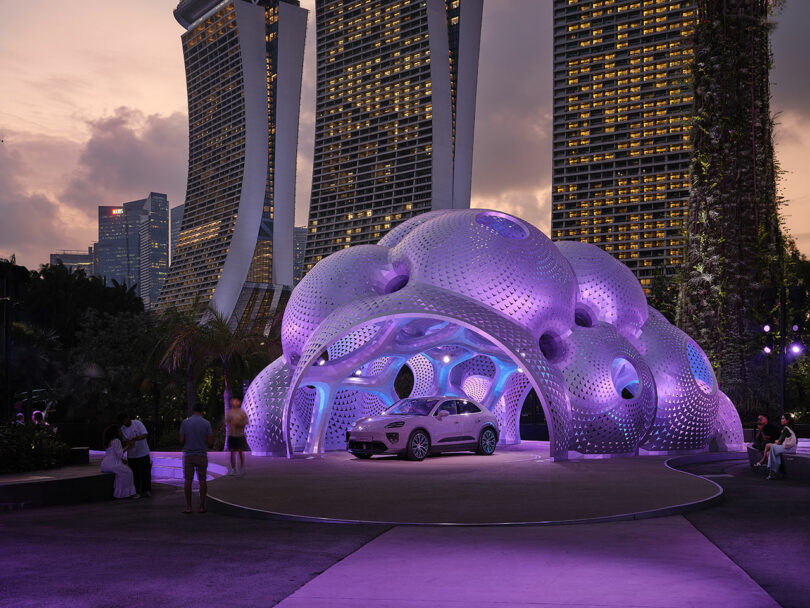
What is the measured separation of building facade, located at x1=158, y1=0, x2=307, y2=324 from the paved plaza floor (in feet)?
399

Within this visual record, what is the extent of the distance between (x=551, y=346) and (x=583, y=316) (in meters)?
2.26

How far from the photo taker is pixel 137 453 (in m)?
12.7

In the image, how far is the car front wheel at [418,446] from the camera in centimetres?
1752

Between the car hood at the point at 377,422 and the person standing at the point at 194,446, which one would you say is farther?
the car hood at the point at 377,422

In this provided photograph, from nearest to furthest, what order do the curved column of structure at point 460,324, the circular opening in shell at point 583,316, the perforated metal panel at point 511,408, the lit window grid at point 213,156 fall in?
1. the curved column of structure at point 460,324
2. the circular opening in shell at point 583,316
3. the perforated metal panel at point 511,408
4. the lit window grid at point 213,156

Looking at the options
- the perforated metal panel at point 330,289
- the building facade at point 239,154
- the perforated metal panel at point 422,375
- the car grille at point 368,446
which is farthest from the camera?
the building facade at point 239,154

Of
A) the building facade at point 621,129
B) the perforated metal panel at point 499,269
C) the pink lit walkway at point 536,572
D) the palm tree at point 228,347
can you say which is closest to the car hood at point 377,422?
the perforated metal panel at point 499,269

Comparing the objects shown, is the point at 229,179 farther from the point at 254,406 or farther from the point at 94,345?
the point at 254,406

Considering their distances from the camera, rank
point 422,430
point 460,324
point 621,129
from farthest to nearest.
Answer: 1. point 621,129
2. point 460,324
3. point 422,430

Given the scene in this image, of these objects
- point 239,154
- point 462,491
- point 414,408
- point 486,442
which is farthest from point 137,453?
point 239,154

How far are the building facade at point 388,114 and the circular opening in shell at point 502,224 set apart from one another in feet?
324

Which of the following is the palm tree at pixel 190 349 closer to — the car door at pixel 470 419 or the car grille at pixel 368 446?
the car grille at pixel 368 446

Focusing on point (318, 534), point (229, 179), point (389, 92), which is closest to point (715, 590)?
point (318, 534)

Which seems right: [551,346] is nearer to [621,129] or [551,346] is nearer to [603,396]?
[603,396]
